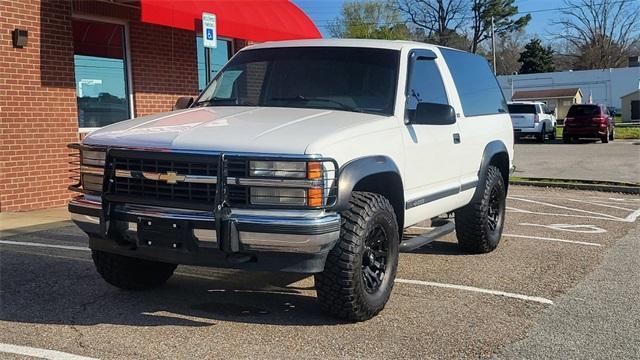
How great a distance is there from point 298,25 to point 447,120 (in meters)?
9.02

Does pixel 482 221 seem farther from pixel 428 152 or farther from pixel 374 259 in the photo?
pixel 374 259

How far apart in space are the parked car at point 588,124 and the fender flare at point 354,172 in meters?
24.8

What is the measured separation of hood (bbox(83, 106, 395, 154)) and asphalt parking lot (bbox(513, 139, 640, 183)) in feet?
37.5

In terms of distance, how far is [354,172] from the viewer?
4379 millimetres

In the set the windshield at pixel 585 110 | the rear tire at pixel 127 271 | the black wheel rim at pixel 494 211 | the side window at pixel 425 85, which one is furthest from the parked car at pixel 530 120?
the rear tire at pixel 127 271

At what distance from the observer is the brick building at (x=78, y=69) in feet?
29.9

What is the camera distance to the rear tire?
5176 mm

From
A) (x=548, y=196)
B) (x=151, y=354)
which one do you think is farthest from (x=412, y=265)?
(x=548, y=196)

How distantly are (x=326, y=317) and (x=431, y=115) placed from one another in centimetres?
175

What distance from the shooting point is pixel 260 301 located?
17.2 ft

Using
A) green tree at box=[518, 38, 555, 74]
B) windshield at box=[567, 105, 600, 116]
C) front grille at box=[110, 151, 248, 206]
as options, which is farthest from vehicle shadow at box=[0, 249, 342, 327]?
green tree at box=[518, 38, 555, 74]

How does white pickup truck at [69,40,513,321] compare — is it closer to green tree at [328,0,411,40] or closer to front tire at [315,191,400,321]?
front tire at [315,191,400,321]

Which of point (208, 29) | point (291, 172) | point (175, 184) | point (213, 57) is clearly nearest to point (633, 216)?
point (208, 29)

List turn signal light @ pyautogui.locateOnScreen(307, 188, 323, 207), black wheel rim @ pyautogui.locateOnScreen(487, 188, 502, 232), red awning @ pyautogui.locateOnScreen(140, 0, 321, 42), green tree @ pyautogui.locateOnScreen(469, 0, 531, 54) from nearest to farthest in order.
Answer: turn signal light @ pyautogui.locateOnScreen(307, 188, 323, 207), black wheel rim @ pyautogui.locateOnScreen(487, 188, 502, 232), red awning @ pyautogui.locateOnScreen(140, 0, 321, 42), green tree @ pyautogui.locateOnScreen(469, 0, 531, 54)
